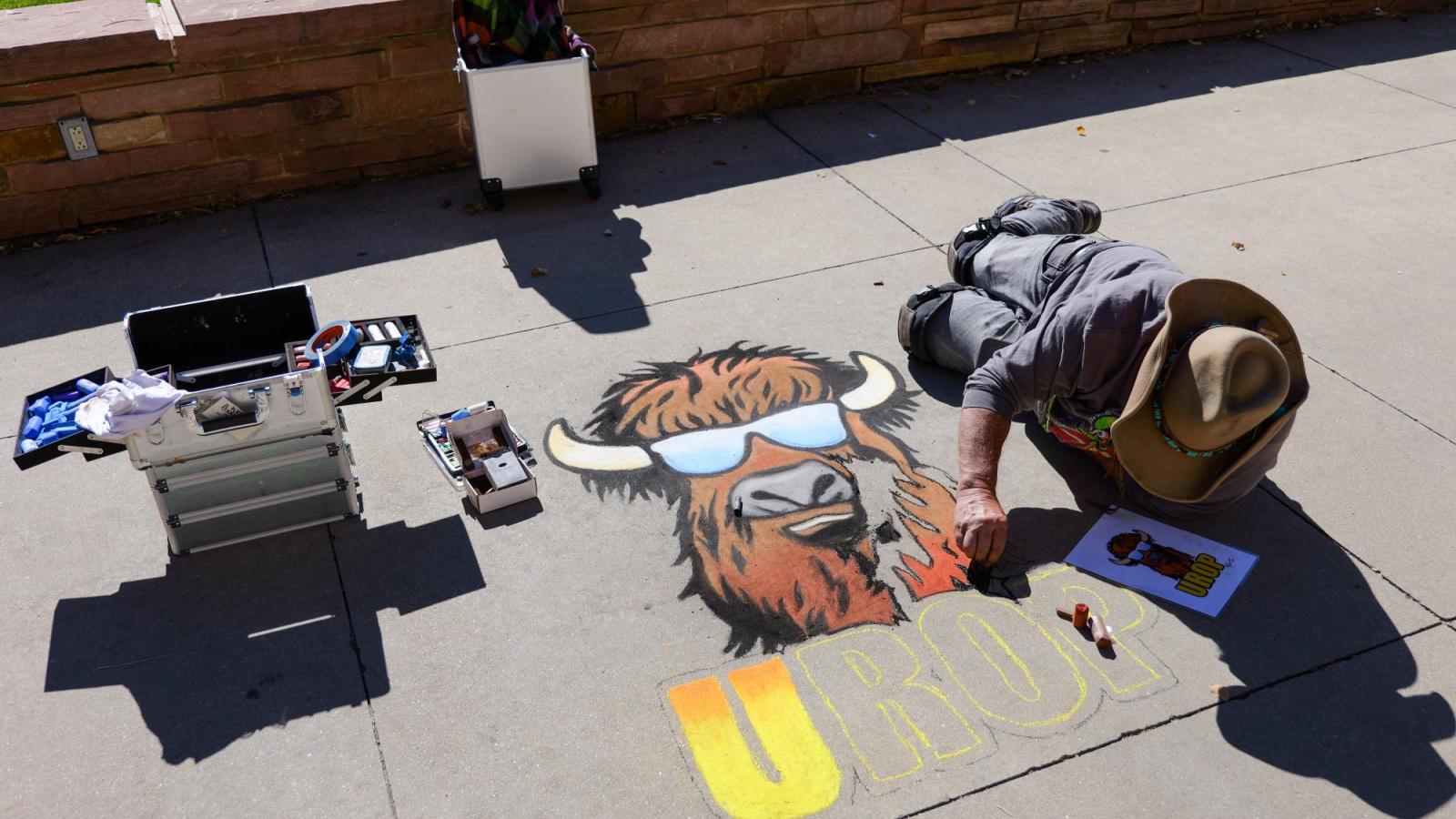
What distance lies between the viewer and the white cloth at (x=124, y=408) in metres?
3.28

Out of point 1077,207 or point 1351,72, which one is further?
point 1351,72

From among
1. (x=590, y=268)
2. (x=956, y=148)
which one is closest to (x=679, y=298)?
(x=590, y=268)

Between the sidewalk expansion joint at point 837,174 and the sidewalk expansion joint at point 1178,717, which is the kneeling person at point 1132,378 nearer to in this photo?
the sidewalk expansion joint at point 1178,717

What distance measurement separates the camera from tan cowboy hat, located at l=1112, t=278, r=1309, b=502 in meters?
3.14

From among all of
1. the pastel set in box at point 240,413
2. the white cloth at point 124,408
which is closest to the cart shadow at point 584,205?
the pastel set in box at point 240,413

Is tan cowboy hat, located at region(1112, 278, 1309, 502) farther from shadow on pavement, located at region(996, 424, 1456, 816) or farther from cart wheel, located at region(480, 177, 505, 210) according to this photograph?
cart wheel, located at region(480, 177, 505, 210)

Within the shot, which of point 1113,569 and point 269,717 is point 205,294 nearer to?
point 269,717

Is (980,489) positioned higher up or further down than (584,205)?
higher up

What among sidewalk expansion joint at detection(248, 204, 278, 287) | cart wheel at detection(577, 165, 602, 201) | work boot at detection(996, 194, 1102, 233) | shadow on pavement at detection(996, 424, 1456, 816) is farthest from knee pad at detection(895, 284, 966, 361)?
sidewalk expansion joint at detection(248, 204, 278, 287)

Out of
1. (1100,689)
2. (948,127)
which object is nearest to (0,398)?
(1100,689)

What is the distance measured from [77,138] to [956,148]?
4.89 metres

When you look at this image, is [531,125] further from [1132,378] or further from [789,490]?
[1132,378]

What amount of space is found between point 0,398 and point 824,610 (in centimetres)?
359

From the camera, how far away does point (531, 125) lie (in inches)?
231
